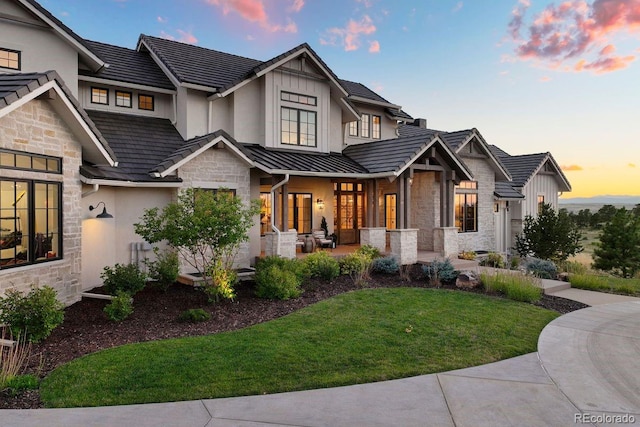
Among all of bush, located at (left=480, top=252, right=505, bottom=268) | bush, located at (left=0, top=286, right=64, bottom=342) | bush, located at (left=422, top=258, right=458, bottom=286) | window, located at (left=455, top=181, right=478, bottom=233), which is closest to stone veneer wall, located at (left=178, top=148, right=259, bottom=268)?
bush, located at (left=422, top=258, right=458, bottom=286)

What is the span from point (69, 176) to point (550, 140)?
3062cm

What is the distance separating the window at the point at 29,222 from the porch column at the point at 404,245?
10.5 metres

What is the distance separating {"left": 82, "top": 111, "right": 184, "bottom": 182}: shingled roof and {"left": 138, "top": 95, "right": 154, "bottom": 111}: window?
1.42 ft

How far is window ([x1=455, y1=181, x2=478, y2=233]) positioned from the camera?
1992 centimetres

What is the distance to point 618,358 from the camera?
6723 millimetres

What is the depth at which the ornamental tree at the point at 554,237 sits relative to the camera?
18859mm

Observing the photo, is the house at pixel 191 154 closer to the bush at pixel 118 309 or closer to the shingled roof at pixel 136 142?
the shingled roof at pixel 136 142

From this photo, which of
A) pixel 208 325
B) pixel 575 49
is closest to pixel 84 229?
pixel 208 325

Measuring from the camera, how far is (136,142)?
44.9 ft

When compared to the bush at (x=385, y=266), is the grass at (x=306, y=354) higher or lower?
lower

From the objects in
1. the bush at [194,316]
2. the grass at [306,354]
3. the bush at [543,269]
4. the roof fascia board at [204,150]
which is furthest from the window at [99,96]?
the bush at [543,269]

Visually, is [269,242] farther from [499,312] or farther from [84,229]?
[499,312]

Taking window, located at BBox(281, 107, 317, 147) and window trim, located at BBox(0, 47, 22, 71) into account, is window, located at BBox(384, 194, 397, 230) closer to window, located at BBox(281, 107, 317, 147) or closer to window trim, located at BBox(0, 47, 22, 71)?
window, located at BBox(281, 107, 317, 147)

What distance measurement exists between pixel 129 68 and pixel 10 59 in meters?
4.12
